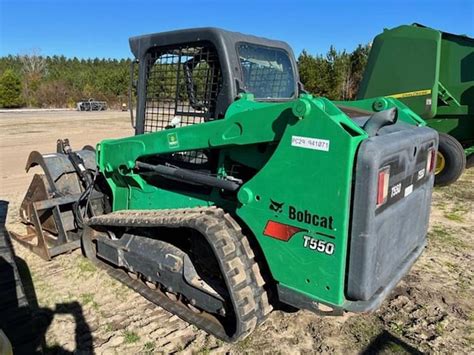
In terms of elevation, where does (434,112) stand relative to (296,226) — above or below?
above

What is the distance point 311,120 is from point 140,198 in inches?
77.4

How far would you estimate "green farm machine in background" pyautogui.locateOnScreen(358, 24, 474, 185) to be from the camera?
781 centimetres

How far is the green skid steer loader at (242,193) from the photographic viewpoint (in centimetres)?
232

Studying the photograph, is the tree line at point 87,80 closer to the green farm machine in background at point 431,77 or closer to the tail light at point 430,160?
the green farm machine in background at point 431,77

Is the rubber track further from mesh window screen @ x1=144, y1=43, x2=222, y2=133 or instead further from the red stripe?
mesh window screen @ x1=144, y1=43, x2=222, y2=133

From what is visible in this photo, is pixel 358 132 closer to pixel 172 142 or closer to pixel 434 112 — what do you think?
pixel 172 142

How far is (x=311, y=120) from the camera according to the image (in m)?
2.30

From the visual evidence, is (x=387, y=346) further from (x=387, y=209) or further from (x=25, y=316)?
(x=25, y=316)

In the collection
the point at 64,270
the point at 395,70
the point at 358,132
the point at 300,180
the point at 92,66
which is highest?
the point at 92,66

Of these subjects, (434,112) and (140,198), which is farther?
(434,112)

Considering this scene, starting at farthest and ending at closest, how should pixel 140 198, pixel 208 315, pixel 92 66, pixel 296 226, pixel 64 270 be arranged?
pixel 92 66
pixel 64 270
pixel 140 198
pixel 208 315
pixel 296 226

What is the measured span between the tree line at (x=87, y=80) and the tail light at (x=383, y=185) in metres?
22.0

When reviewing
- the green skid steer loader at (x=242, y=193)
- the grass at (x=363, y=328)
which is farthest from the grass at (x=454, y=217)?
the grass at (x=363, y=328)

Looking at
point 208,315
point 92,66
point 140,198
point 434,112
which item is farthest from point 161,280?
point 92,66
